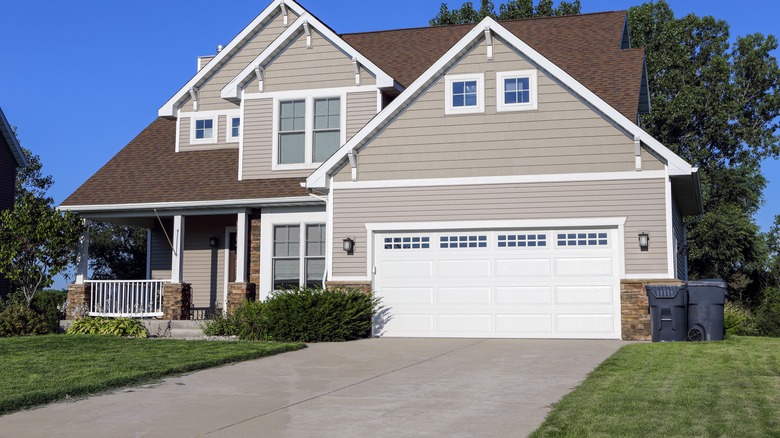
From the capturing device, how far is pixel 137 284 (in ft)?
67.3

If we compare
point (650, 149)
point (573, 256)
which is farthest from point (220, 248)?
point (650, 149)

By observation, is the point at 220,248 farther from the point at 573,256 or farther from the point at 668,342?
the point at 668,342

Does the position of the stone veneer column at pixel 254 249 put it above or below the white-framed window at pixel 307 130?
below

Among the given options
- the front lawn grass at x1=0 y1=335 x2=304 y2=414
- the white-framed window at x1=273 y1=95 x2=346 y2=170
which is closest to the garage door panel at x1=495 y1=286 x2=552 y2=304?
the front lawn grass at x1=0 y1=335 x2=304 y2=414

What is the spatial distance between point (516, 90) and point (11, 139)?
17251 mm

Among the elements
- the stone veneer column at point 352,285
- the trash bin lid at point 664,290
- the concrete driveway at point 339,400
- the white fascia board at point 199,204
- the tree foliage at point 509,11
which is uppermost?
the tree foliage at point 509,11

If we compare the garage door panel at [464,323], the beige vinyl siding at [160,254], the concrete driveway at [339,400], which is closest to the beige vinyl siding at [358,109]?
the garage door panel at [464,323]

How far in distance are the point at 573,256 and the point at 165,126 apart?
13.7 metres

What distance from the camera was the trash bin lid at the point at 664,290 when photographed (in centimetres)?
1484

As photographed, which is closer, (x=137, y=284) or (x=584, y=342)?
(x=584, y=342)

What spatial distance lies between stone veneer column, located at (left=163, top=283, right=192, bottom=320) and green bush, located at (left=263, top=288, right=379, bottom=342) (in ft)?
15.2

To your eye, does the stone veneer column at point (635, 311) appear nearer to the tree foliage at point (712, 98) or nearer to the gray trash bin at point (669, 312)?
the gray trash bin at point (669, 312)

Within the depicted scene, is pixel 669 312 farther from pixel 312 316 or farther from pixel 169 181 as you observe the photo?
pixel 169 181

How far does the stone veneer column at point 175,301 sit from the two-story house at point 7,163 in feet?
28.0
